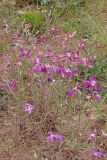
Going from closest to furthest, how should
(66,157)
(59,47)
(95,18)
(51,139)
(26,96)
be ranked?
(51,139) < (66,157) < (26,96) < (59,47) < (95,18)

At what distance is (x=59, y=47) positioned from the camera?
3.75 m

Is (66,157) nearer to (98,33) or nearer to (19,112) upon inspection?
(19,112)

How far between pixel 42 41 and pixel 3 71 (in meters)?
0.60

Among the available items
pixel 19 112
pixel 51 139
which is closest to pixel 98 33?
pixel 19 112

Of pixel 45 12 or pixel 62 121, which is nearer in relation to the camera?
pixel 62 121

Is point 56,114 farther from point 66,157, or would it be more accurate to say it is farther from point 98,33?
point 98,33

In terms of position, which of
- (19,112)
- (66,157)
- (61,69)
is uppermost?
(61,69)

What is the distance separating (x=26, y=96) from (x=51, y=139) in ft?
2.13

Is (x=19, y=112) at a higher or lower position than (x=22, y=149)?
higher

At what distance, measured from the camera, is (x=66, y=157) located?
9.23 feet

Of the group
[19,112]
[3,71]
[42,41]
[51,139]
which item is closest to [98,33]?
[42,41]

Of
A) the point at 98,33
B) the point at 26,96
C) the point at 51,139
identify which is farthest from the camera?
the point at 98,33

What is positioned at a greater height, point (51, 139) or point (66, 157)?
point (51, 139)

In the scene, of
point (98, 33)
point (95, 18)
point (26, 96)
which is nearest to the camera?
point (26, 96)
